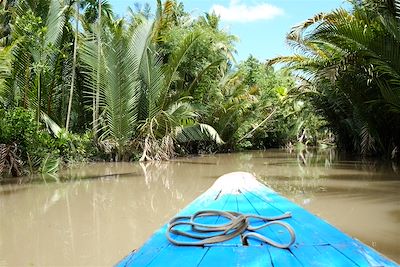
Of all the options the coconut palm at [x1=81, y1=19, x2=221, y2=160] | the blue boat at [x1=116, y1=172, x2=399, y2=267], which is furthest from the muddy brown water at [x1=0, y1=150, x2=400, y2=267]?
the coconut palm at [x1=81, y1=19, x2=221, y2=160]

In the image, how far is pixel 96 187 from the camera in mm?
8828

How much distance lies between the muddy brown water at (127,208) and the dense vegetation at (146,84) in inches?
78.7

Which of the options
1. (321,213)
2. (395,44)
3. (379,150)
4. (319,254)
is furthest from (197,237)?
(379,150)

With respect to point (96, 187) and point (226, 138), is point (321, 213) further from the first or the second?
point (226, 138)

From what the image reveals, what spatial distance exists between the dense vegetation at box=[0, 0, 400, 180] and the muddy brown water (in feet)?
6.56

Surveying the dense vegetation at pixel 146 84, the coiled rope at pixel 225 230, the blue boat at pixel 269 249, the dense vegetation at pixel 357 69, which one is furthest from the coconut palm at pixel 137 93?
the coiled rope at pixel 225 230

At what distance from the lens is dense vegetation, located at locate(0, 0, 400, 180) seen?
10.0 meters

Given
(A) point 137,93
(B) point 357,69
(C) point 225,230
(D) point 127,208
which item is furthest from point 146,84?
(C) point 225,230

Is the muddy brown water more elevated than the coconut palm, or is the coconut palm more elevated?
the coconut palm

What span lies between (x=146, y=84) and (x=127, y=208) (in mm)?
9023

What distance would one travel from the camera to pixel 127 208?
6.64 metres

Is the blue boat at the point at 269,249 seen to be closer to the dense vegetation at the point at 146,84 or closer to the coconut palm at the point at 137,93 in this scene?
the dense vegetation at the point at 146,84

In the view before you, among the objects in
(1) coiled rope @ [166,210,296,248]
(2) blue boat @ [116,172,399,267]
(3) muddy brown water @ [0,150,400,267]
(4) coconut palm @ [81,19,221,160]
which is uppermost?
(4) coconut palm @ [81,19,221,160]

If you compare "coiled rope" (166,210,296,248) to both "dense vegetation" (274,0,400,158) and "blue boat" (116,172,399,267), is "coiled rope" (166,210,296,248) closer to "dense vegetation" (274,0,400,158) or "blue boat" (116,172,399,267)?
"blue boat" (116,172,399,267)
